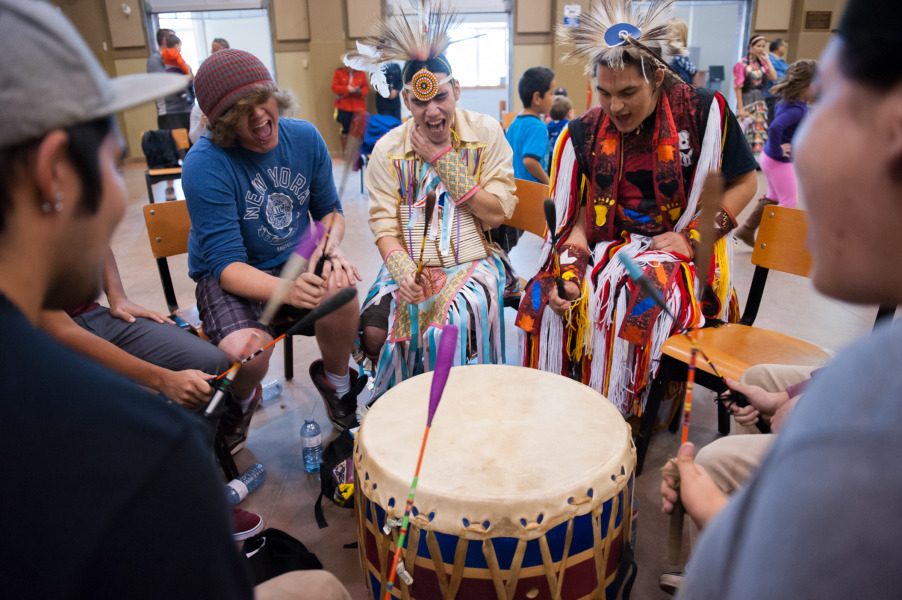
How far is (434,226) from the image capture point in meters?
2.23

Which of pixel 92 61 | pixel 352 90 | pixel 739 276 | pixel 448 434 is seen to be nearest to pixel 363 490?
pixel 448 434

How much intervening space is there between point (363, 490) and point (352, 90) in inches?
261

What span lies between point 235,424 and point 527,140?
254cm

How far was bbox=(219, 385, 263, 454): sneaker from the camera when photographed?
206 centimetres

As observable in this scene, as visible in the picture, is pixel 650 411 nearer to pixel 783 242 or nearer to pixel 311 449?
pixel 783 242

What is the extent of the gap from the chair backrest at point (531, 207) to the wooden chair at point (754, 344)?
2.57 ft

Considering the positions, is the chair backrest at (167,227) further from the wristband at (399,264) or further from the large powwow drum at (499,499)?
the large powwow drum at (499,499)

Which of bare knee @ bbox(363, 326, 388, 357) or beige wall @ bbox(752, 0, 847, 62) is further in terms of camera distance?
beige wall @ bbox(752, 0, 847, 62)

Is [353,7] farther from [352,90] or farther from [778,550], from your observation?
[778,550]

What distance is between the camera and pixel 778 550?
0.42 meters

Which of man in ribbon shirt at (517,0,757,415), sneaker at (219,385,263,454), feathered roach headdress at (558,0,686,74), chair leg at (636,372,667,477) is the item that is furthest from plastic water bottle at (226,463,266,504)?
feathered roach headdress at (558,0,686,74)

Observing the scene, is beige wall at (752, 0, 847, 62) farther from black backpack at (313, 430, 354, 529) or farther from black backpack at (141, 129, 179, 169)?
black backpack at (313, 430, 354, 529)

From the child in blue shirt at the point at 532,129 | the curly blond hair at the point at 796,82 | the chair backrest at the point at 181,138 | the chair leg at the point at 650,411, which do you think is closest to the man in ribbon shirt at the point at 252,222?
the chair leg at the point at 650,411

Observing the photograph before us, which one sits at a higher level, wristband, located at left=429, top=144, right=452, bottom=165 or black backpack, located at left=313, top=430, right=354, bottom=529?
wristband, located at left=429, top=144, right=452, bottom=165
